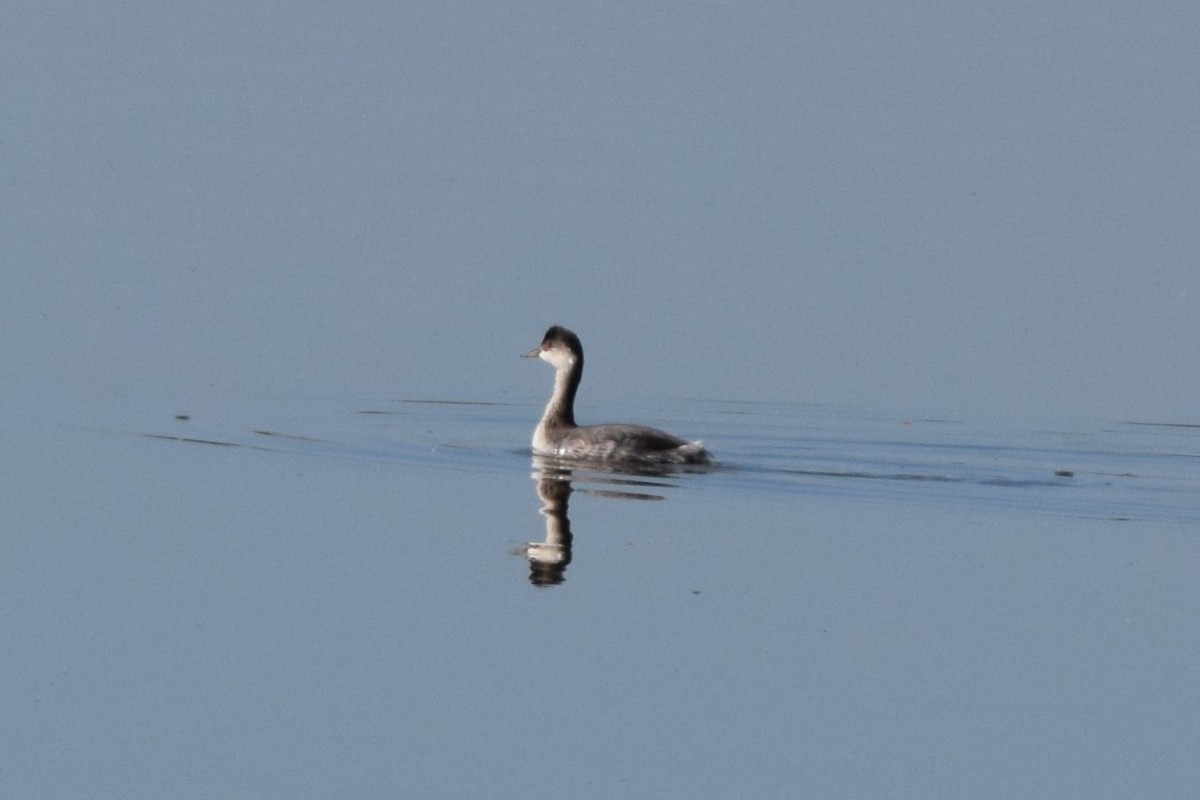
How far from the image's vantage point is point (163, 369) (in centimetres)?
2236

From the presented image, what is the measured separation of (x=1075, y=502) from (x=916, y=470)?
54.7 inches

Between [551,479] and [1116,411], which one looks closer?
[551,479]

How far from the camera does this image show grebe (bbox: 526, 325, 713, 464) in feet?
65.2

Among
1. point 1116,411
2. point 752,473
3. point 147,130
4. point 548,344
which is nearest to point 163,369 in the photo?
point 548,344

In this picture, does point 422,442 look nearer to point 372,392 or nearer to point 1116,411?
point 372,392

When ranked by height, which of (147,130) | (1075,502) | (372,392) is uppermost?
(147,130)

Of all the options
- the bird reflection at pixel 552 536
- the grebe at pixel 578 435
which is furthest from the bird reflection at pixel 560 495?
the grebe at pixel 578 435

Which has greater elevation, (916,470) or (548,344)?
(548,344)

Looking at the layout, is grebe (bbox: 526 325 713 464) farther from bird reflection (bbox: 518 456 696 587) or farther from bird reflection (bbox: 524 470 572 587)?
bird reflection (bbox: 524 470 572 587)

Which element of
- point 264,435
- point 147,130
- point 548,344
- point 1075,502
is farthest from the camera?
point 147,130

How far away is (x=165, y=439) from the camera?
19766mm

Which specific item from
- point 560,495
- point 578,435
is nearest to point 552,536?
point 560,495

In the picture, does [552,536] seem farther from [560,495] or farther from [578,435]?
[578,435]

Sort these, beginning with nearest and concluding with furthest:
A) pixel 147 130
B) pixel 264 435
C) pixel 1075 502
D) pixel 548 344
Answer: pixel 1075 502 → pixel 264 435 → pixel 548 344 → pixel 147 130
